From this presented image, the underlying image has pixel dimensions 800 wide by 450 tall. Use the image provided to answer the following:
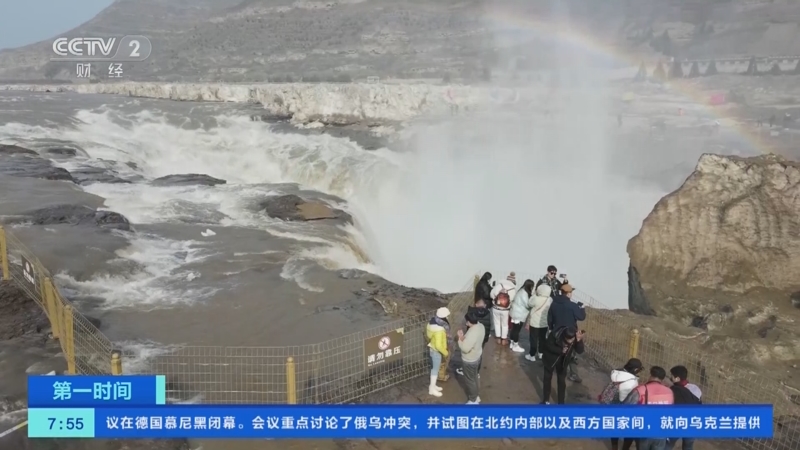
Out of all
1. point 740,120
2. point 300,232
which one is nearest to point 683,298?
point 300,232

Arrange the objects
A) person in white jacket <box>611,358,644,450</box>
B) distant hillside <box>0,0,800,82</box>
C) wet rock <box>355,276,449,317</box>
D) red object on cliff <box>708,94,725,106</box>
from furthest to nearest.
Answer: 1. distant hillside <box>0,0,800,82</box>
2. red object on cliff <box>708,94,725,106</box>
3. wet rock <box>355,276,449,317</box>
4. person in white jacket <box>611,358,644,450</box>

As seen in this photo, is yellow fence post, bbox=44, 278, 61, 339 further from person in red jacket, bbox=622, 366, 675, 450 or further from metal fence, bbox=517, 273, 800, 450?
metal fence, bbox=517, 273, 800, 450

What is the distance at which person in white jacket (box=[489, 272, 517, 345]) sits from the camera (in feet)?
29.3

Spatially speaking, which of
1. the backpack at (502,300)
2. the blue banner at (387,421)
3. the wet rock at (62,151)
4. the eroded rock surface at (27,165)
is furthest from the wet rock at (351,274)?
the wet rock at (62,151)

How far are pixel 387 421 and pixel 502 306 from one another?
4.17m

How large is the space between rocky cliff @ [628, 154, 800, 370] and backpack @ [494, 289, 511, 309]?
570cm

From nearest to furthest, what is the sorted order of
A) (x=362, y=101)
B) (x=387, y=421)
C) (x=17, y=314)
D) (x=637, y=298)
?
(x=387, y=421), (x=17, y=314), (x=637, y=298), (x=362, y=101)

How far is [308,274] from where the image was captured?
539 inches

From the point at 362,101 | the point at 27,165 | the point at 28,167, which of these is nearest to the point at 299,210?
the point at 28,167

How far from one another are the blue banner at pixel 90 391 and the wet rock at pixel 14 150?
25.5 metres

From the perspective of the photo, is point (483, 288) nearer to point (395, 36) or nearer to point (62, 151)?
point (62, 151)

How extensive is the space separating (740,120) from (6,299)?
5080 cm

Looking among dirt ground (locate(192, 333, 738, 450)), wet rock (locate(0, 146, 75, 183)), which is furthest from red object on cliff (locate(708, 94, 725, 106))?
wet rock (locate(0, 146, 75, 183))

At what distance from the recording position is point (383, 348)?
7367mm
